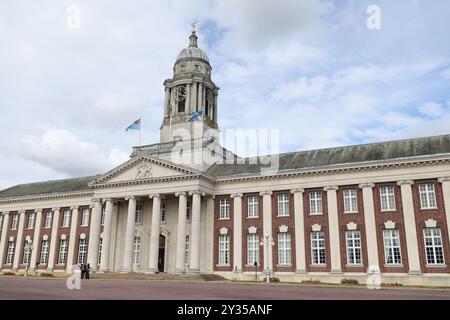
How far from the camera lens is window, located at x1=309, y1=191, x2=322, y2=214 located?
43094 mm

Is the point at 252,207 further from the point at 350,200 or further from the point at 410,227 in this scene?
the point at 410,227

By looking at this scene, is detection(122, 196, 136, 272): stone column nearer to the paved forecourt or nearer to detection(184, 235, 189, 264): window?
detection(184, 235, 189, 264): window

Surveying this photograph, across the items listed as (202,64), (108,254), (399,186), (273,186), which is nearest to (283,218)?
(273,186)

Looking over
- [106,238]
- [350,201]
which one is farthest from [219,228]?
[350,201]

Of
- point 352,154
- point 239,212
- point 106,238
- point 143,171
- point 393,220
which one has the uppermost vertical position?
point 352,154

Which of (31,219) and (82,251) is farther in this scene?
(31,219)

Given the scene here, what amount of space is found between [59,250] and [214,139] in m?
26.2

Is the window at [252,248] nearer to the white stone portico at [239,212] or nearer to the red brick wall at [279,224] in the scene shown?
the white stone portico at [239,212]

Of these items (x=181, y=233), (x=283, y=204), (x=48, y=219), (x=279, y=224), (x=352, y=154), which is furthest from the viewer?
(x=48, y=219)

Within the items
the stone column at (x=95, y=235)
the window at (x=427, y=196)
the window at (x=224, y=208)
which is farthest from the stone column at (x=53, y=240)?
the window at (x=427, y=196)

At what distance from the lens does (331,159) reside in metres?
45.1

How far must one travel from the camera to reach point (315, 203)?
43344 mm

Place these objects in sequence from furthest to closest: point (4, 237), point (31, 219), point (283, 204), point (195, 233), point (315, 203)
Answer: point (4, 237) → point (31, 219) → point (283, 204) → point (195, 233) → point (315, 203)

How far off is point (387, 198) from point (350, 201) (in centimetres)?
351
